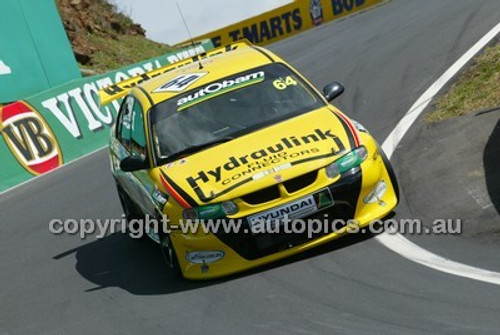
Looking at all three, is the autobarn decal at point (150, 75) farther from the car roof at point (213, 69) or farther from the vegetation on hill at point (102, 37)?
the vegetation on hill at point (102, 37)

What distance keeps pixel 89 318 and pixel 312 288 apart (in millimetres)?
1849

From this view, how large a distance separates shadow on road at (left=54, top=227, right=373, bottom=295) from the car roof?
5.03ft

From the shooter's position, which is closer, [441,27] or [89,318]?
[89,318]

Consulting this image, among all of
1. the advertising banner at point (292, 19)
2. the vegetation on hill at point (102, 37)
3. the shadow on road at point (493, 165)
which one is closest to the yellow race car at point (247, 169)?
the shadow on road at point (493, 165)

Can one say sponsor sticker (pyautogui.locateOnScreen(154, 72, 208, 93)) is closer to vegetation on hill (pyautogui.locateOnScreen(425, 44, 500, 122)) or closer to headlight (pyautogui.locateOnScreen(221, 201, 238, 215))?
headlight (pyautogui.locateOnScreen(221, 201, 238, 215))

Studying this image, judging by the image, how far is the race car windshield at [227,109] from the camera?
8.17m

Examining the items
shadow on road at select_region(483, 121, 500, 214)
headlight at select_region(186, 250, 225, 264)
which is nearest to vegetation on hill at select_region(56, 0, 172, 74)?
shadow on road at select_region(483, 121, 500, 214)

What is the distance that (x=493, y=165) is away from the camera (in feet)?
27.6

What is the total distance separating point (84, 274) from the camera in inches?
351

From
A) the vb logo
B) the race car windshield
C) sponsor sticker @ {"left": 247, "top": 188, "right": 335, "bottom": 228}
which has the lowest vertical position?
the vb logo

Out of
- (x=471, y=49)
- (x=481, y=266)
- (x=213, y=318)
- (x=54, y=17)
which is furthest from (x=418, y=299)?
(x=54, y=17)

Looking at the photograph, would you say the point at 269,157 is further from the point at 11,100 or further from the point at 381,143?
the point at 11,100

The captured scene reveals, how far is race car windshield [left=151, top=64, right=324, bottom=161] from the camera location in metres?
8.17

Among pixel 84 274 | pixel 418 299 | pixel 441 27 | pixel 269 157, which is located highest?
pixel 269 157
